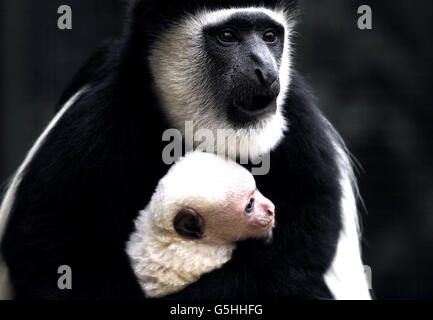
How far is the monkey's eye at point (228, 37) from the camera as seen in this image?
5.54 ft

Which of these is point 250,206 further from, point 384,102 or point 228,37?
point 384,102

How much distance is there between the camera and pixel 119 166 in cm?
168

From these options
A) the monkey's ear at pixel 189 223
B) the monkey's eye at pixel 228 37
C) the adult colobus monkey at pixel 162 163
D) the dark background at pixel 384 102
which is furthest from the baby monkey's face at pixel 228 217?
the dark background at pixel 384 102

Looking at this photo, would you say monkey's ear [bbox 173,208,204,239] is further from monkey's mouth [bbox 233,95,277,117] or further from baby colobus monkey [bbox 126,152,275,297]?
monkey's mouth [bbox 233,95,277,117]

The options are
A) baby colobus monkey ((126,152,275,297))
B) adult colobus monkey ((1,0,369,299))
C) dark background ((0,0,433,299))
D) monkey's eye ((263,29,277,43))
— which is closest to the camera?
baby colobus monkey ((126,152,275,297))

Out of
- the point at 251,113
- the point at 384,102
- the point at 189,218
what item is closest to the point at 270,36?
the point at 251,113

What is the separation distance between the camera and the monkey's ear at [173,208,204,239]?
4.90ft

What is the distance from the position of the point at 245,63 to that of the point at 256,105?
0.10m

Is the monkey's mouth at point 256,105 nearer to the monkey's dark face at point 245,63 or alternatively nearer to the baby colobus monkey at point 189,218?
the monkey's dark face at point 245,63

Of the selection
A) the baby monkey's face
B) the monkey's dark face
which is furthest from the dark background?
the baby monkey's face

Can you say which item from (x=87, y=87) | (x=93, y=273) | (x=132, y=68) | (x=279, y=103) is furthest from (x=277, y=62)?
(x=93, y=273)

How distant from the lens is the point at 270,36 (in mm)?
1741

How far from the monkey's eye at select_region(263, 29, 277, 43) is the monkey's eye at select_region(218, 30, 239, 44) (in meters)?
0.08
